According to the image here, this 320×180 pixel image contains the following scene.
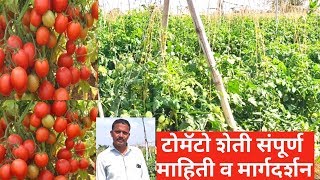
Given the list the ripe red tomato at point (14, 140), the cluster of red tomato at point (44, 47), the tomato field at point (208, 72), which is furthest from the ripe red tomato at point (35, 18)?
the tomato field at point (208, 72)

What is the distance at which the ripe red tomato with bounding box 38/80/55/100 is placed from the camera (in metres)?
1.74

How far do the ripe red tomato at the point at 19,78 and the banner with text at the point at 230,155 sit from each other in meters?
0.70

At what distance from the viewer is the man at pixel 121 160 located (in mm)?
2062

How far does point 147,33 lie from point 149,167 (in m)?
0.63

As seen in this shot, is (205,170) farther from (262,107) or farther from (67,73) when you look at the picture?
(67,73)

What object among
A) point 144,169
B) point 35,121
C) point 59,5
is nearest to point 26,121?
point 35,121

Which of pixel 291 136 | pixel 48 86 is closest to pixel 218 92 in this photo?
pixel 291 136

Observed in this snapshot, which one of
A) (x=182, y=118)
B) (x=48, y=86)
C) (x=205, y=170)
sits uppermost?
(x=48, y=86)

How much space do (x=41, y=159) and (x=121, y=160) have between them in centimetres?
39

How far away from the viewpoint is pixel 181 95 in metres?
2.54

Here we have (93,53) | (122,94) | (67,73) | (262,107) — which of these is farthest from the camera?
(262,107)

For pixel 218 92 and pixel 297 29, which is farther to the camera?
pixel 297 29

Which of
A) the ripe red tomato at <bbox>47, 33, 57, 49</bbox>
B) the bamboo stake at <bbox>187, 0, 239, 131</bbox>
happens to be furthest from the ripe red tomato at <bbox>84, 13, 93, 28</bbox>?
the bamboo stake at <bbox>187, 0, 239, 131</bbox>

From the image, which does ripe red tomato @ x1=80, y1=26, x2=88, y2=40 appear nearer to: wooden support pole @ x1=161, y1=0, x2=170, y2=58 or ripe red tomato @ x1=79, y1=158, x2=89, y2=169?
ripe red tomato @ x1=79, y1=158, x2=89, y2=169
